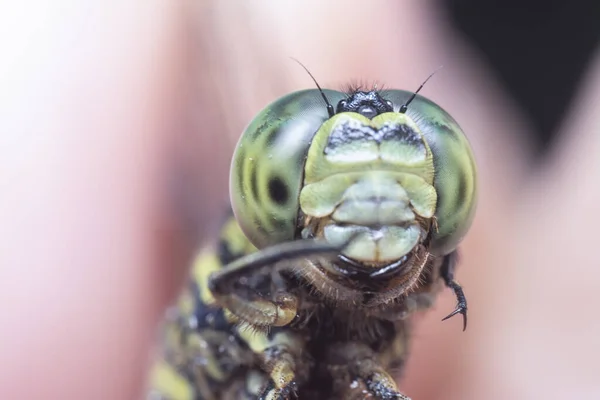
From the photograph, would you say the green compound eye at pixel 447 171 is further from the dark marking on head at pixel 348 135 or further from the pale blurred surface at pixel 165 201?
the pale blurred surface at pixel 165 201

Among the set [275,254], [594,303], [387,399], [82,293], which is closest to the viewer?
[275,254]

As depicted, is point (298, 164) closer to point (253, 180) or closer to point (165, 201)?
point (253, 180)

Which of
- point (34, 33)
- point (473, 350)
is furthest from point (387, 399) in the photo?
point (34, 33)

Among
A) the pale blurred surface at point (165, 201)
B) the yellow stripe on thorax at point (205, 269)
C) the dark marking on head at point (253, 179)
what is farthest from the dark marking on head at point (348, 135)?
the pale blurred surface at point (165, 201)

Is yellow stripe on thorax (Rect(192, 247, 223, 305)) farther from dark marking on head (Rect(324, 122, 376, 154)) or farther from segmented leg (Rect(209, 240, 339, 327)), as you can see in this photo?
dark marking on head (Rect(324, 122, 376, 154))

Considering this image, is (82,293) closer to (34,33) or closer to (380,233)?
(34,33)

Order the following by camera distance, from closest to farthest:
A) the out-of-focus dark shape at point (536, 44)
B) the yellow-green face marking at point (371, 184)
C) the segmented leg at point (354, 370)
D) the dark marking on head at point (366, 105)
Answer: the yellow-green face marking at point (371, 184) → the dark marking on head at point (366, 105) → the segmented leg at point (354, 370) → the out-of-focus dark shape at point (536, 44)

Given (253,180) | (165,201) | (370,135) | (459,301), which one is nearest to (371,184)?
(370,135)
